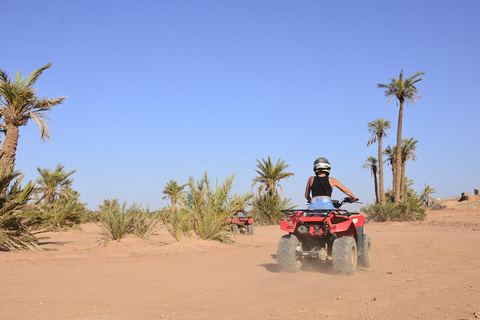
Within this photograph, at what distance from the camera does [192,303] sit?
5.13 meters

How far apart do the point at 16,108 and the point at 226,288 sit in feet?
37.8

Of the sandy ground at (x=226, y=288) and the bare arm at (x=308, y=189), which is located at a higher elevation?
the bare arm at (x=308, y=189)

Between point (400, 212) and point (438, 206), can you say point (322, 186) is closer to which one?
point (400, 212)

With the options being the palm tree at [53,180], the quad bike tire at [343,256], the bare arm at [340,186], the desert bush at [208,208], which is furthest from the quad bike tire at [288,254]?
the palm tree at [53,180]

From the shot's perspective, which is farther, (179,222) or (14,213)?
(179,222)

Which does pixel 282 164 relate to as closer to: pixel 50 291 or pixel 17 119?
pixel 17 119

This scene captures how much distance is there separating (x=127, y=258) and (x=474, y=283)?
22.6ft

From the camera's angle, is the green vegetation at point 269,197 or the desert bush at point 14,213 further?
the green vegetation at point 269,197

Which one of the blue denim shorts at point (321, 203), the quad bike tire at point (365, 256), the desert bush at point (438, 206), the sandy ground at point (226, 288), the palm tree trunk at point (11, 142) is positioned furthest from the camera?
the desert bush at point (438, 206)

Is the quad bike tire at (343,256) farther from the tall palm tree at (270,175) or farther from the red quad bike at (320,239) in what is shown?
the tall palm tree at (270,175)

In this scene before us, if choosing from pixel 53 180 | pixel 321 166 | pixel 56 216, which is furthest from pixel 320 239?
pixel 53 180

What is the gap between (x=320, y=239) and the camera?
758 centimetres

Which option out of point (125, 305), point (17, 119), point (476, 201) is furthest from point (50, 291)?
point (476, 201)

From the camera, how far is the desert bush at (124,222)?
1288 cm
